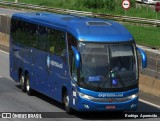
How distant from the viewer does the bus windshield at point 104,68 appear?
16.8m

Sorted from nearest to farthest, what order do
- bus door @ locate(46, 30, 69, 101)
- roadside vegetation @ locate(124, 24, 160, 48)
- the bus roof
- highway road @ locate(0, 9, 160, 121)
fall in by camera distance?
the bus roof
highway road @ locate(0, 9, 160, 121)
bus door @ locate(46, 30, 69, 101)
roadside vegetation @ locate(124, 24, 160, 48)

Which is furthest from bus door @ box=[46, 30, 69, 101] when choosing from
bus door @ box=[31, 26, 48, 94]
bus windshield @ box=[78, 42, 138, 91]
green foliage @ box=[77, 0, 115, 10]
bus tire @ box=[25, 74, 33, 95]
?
green foliage @ box=[77, 0, 115, 10]

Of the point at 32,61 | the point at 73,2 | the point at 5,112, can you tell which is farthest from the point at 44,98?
the point at 73,2

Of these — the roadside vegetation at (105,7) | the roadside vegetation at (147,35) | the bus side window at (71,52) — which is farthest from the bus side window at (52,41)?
the roadside vegetation at (105,7)

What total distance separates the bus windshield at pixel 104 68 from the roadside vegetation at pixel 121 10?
72.2 feet

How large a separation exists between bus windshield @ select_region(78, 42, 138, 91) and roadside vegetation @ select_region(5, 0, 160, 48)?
2200cm

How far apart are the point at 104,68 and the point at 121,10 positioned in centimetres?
5131

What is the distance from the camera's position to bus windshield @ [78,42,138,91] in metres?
16.8

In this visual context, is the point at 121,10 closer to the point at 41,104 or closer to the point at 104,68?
the point at 41,104

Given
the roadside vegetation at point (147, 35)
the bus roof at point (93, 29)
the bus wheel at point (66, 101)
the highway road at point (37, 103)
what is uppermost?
the bus roof at point (93, 29)

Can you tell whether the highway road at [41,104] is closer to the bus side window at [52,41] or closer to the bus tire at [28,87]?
Answer: the bus tire at [28,87]

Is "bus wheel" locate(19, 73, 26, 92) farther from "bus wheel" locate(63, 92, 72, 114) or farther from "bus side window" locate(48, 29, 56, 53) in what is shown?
"bus wheel" locate(63, 92, 72, 114)

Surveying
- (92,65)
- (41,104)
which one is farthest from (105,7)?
(92,65)

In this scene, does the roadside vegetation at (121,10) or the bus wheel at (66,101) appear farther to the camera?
the roadside vegetation at (121,10)
